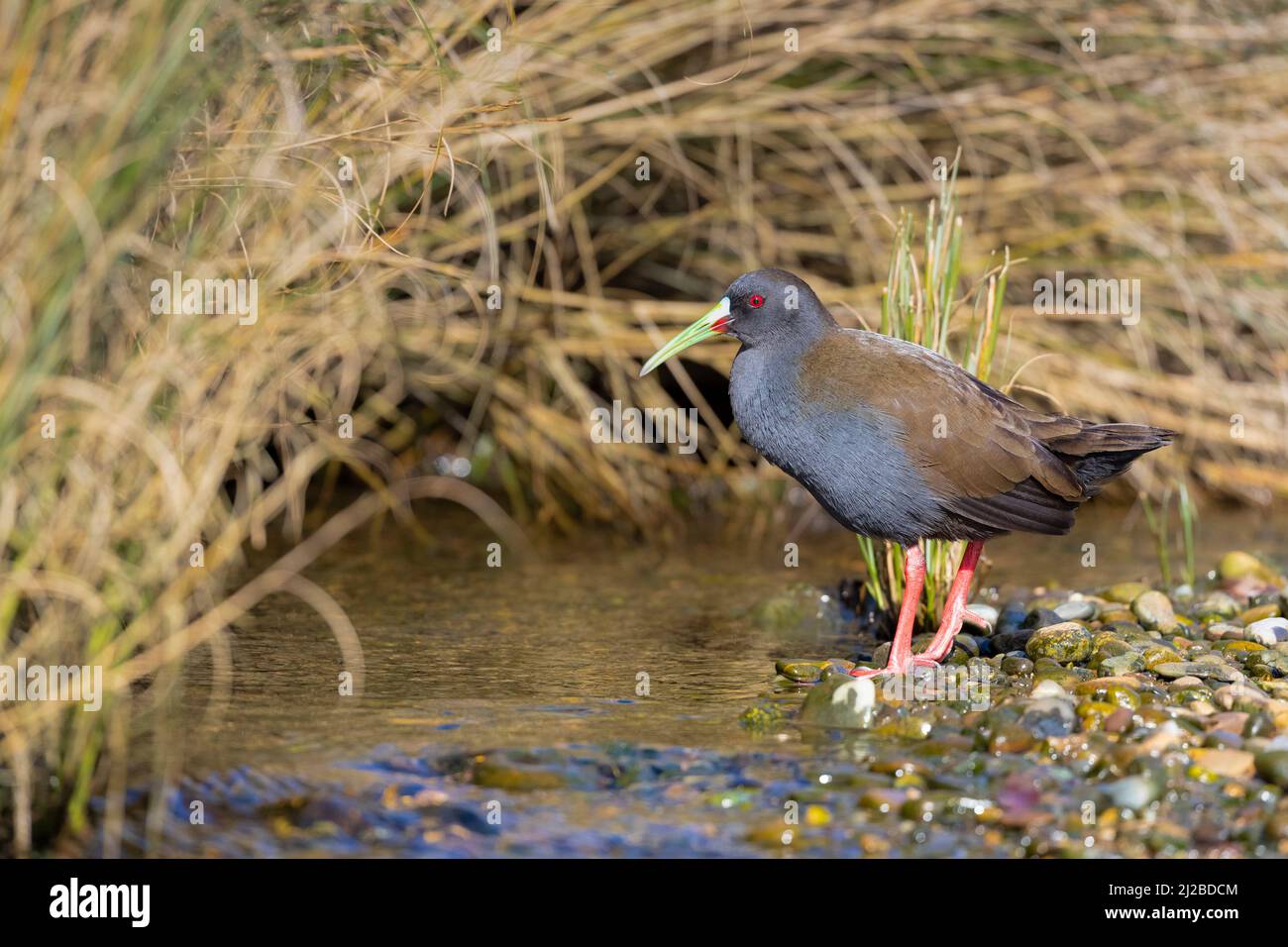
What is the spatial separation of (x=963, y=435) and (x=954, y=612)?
0.60m

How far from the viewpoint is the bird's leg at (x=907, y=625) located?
15.0 feet

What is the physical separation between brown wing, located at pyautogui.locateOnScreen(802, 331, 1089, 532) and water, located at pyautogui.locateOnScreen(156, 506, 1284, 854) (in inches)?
34.1

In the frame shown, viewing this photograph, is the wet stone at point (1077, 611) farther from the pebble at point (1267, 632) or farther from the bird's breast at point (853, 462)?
the bird's breast at point (853, 462)

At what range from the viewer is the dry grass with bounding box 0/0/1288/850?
4262 mm

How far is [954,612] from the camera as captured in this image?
15.9 feet

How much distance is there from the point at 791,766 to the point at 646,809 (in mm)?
433

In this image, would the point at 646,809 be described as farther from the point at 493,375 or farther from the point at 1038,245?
the point at 1038,245

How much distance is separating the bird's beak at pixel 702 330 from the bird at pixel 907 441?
0.13 meters

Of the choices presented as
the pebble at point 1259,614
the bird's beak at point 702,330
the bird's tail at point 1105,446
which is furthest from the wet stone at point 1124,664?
the bird's beak at point 702,330

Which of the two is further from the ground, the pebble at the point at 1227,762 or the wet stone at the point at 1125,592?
the wet stone at the point at 1125,592

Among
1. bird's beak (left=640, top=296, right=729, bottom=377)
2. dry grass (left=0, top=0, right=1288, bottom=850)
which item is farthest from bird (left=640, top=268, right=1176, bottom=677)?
dry grass (left=0, top=0, right=1288, bottom=850)

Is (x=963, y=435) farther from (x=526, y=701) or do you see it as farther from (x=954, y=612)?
(x=526, y=701)
